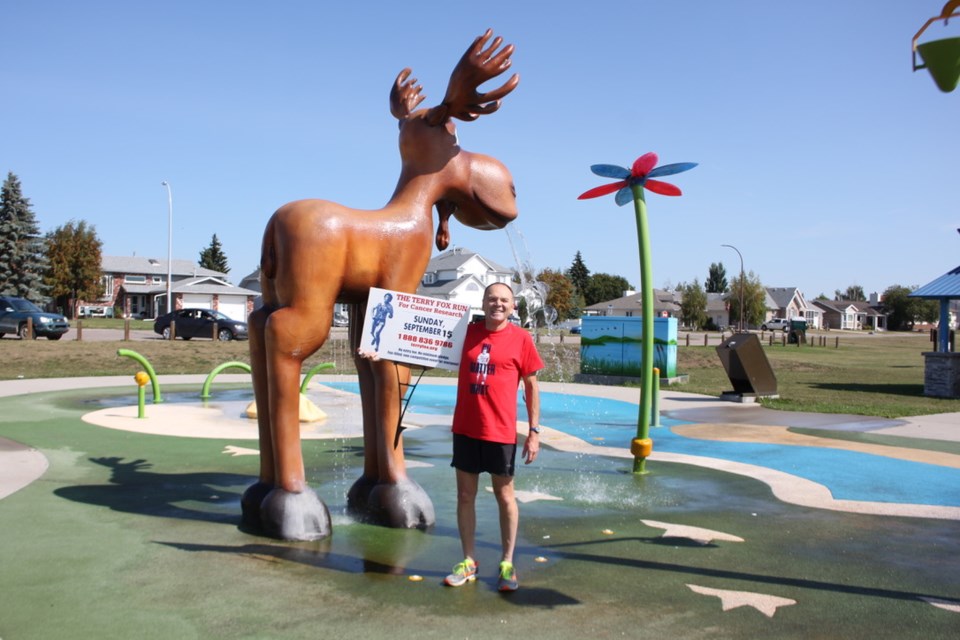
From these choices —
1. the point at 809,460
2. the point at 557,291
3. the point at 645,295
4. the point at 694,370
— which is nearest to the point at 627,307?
the point at 557,291

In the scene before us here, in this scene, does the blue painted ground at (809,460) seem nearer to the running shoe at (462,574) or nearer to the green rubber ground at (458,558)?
the green rubber ground at (458,558)

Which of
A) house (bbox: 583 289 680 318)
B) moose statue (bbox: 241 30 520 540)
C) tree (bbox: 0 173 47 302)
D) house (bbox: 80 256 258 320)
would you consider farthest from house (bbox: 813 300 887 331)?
moose statue (bbox: 241 30 520 540)

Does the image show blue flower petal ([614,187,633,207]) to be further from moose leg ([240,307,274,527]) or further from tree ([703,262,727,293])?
tree ([703,262,727,293])

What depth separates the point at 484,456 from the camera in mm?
4246

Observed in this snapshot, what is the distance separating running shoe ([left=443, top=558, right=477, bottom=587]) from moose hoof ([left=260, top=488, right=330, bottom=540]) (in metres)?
1.14

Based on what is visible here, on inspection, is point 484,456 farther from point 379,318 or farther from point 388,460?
point 388,460

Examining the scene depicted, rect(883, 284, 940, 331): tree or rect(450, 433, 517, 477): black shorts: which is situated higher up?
rect(883, 284, 940, 331): tree

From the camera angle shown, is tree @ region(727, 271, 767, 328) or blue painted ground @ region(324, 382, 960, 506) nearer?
blue painted ground @ region(324, 382, 960, 506)

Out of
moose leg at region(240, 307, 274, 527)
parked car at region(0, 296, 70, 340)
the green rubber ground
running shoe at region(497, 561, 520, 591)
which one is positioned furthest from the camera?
parked car at region(0, 296, 70, 340)

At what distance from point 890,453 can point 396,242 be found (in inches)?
267

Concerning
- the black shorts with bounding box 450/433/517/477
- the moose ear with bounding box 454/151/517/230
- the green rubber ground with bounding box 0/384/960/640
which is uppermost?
the moose ear with bounding box 454/151/517/230

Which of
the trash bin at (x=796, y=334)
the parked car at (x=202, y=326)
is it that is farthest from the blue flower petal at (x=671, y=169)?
the trash bin at (x=796, y=334)

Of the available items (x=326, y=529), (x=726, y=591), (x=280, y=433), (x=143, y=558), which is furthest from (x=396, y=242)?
(x=726, y=591)

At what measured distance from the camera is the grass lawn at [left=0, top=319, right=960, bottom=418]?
14666 mm
